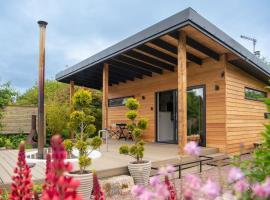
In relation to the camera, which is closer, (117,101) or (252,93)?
(252,93)

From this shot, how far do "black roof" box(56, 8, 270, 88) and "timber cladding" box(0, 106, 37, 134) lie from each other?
112 inches

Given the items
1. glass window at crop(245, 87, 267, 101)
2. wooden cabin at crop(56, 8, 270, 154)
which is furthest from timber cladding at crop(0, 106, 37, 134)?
glass window at crop(245, 87, 267, 101)

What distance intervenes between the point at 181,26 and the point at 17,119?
7884mm

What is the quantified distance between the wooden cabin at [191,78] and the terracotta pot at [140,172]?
1.51m

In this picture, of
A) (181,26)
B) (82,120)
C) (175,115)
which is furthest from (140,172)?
(175,115)

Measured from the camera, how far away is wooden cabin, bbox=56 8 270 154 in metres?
6.17

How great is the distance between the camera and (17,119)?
10688mm

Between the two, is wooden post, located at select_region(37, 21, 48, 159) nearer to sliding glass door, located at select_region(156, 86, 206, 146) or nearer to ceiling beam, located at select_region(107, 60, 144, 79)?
ceiling beam, located at select_region(107, 60, 144, 79)

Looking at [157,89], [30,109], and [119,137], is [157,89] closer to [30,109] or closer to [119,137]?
[119,137]

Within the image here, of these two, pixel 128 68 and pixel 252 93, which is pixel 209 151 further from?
pixel 128 68

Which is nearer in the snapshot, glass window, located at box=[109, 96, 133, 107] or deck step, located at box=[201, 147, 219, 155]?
deck step, located at box=[201, 147, 219, 155]

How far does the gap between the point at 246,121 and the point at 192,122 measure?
171cm

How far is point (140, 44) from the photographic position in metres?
6.86

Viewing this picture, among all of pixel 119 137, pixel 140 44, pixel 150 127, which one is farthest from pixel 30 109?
pixel 140 44
